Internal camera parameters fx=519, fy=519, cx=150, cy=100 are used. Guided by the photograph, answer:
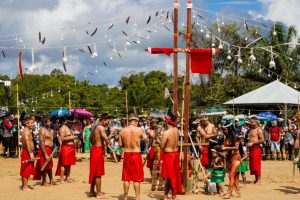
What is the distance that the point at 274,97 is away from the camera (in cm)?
2761

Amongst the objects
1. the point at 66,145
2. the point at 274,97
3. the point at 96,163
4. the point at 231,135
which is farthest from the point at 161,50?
the point at 274,97

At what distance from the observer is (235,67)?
137 ft

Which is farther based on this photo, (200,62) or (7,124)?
(7,124)

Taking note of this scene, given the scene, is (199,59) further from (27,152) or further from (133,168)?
(27,152)

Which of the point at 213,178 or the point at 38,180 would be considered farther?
the point at 38,180

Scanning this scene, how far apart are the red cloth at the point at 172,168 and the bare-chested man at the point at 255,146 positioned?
3701mm

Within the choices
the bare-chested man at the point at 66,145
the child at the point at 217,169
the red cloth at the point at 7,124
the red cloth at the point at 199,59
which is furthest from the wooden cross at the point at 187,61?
the red cloth at the point at 7,124

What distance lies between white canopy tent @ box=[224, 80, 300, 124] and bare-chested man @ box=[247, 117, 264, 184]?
1279 centimetres

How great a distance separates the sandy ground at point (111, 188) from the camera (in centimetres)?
1166

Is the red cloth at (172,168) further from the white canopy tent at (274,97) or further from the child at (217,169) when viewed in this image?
the white canopy tent at (274,97)

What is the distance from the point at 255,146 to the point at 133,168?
4900mm

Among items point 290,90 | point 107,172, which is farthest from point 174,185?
point 290,90

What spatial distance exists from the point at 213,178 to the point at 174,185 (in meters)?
1.41

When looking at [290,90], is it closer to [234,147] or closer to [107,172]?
[107,172]
